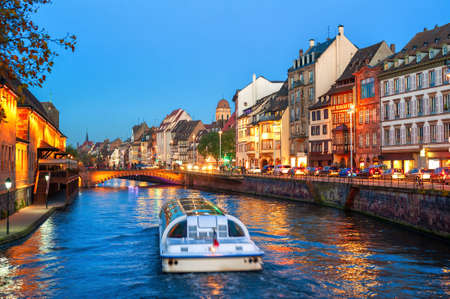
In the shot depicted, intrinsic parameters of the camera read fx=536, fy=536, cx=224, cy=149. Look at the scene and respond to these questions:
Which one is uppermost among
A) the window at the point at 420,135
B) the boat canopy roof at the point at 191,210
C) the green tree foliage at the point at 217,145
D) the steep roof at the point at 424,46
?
the steep roof at the point at 424,46

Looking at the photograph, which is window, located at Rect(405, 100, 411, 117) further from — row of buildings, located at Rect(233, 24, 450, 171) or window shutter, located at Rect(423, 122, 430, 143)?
window shutter, located at Rect(423, 122, 430, 143)

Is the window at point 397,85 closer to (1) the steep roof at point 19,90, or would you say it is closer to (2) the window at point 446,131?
(2) the window at point 446,131

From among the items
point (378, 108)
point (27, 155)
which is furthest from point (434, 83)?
point (27, 155)

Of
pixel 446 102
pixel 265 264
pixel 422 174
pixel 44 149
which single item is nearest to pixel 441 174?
pixel 422 174

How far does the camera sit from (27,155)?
5097 centimetres

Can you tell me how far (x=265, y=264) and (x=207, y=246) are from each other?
4111 mm

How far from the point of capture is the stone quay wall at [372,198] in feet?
107

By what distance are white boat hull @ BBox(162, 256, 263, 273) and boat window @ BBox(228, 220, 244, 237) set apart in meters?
2.19

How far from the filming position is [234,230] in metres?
24.0

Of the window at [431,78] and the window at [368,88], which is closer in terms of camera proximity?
the window at [431,78]

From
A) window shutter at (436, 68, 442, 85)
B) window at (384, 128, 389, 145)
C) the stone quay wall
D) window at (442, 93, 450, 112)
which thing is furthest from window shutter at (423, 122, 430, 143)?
the stone quay wall

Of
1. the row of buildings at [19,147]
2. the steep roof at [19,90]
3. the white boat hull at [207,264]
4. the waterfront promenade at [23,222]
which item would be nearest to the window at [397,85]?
the row of buildings at [19,147]

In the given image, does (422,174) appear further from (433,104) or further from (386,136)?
(386,136)

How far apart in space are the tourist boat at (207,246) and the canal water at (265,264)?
0.43 meters
